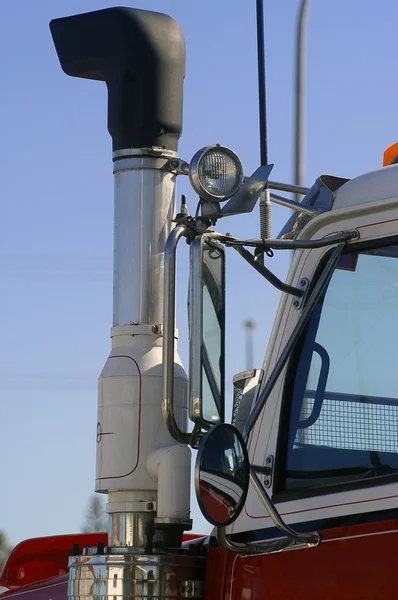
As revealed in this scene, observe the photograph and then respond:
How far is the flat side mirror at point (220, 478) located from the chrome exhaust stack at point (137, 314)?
0.57 meters

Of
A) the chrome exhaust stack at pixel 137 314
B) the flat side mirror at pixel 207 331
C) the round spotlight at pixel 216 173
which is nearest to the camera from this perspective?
the flat side mirror at pixel 207 331

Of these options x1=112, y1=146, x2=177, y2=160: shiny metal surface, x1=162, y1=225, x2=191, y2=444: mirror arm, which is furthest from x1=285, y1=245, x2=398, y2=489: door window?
x1=112, y1=146, x2=177, y2=160: shiny metal surface

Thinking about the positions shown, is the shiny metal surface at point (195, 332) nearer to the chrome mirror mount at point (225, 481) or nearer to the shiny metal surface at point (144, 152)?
the chrome mirror mount at point (225, 481)

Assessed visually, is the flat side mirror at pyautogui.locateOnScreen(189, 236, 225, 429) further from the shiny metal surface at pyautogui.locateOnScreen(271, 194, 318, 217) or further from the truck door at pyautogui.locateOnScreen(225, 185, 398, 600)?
the shiny metal surface at pyautogui.locateOnScreen(271, 194, 318, 217)

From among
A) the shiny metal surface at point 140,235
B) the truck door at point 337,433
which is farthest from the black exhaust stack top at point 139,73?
the truck door at point 337,433

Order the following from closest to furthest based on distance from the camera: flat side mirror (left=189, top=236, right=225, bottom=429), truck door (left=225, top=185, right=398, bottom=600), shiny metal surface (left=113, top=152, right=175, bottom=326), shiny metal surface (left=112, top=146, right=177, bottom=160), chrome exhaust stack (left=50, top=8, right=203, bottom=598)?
truck door (left=225, top=185, right=398, bottom=600)
flat side mirror (left=189, top=236, right=225, bottom=429)
chrome exhaust stack (left=50, top=8, right=203, bottom=598)
shiny metal surface (left=113, top=152, right=175, bottom=326)
shiny metal surface (left=112, top=146, right=177, bottom=160)

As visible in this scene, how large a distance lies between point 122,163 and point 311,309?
3.49 feet

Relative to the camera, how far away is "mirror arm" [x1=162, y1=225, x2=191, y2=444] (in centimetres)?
376

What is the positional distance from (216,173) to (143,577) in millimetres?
1223

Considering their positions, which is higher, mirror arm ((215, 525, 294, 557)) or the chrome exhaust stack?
the chrome exhaust stack

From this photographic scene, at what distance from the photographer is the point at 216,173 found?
3900 mm

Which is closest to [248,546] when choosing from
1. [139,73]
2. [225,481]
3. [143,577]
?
[225,481]

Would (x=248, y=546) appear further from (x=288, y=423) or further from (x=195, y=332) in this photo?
(x=195, y=332)

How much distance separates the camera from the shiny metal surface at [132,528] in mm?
4082
